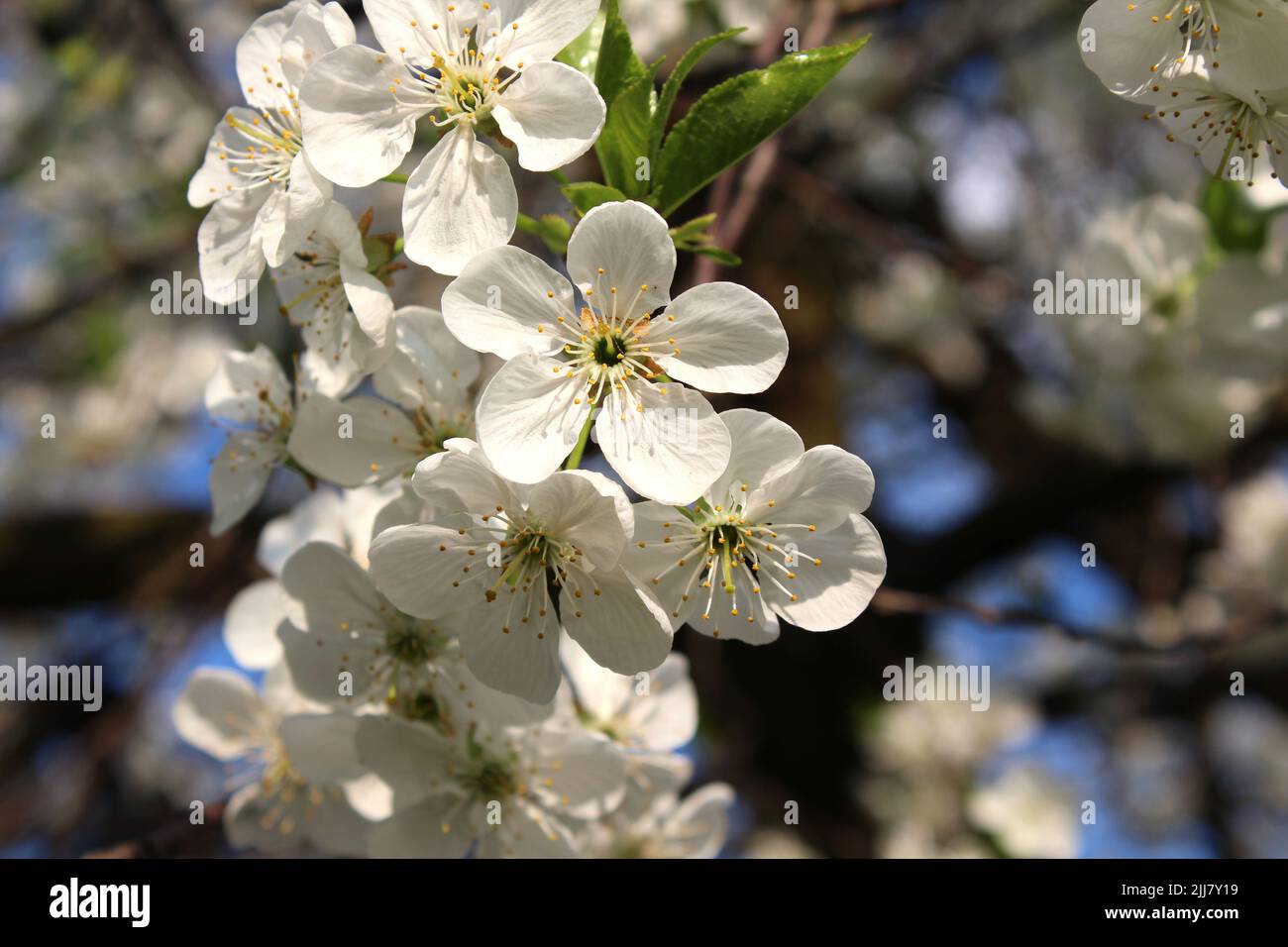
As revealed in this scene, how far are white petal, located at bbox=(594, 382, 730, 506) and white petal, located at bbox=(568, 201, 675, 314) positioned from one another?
0.11 m

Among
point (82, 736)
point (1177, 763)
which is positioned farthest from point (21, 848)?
point (1177, 763)

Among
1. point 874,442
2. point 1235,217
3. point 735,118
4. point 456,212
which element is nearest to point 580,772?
point 456,212

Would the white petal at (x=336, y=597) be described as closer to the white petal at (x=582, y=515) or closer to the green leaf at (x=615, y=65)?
the white petal at (x=582, y=515)

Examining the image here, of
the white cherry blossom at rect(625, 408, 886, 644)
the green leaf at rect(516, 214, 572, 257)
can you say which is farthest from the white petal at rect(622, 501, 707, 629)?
the green leaf at rect(516, 214, 572, 257)

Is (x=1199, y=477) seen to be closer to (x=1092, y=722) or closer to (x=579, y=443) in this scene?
(x=1092, y=722)

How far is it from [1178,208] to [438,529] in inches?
66.6

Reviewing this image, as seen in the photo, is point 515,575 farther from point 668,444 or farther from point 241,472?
point 241,472

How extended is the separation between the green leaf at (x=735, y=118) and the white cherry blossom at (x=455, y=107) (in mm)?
101

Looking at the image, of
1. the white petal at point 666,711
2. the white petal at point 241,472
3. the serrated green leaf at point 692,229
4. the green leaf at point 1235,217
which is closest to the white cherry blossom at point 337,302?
the white petal at point 241,472

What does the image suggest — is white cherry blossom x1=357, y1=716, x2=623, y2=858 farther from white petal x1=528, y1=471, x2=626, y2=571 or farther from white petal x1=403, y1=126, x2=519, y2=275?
white petal x1=403, y1=126, x2=519, y2=275

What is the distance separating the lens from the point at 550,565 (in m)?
1.12

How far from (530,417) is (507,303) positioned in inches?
5.1

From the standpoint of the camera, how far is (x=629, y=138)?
1.07m

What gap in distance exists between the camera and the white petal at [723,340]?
1.04 meters
